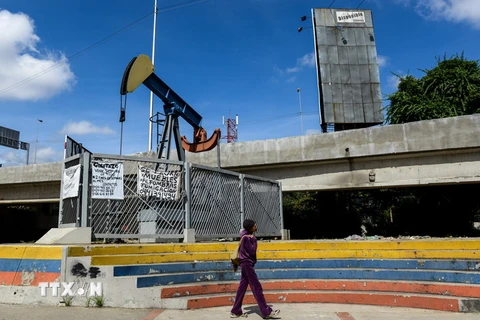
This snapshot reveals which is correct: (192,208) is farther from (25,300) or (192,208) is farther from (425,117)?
(425,117)

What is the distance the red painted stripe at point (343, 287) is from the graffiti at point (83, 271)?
3.52 feet

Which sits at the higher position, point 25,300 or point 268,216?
point 268,216

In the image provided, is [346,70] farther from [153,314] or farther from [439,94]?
[153,314]

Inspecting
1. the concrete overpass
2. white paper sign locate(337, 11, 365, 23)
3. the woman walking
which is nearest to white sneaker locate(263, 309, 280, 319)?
the woman walking

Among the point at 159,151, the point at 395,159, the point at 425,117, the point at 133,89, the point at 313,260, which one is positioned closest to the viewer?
the point at 313,260

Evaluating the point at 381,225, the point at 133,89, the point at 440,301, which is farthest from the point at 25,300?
the point at 381,225

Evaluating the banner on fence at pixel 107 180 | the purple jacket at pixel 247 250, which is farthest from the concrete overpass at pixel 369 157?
the purple jacket at pixel 247 250

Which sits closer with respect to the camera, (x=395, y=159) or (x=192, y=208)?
(x=192, y=208)

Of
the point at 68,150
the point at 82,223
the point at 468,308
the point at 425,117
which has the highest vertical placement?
the point at 425,117

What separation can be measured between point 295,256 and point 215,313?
247cm

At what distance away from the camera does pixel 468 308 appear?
564 cm

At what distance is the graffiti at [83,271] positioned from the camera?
238 inches

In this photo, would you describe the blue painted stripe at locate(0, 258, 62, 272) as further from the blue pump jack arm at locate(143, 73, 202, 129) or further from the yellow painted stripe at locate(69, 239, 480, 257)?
the blue pump jack arm at locate(143, 73, 202, 129)

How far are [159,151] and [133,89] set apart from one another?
237 centimetres
